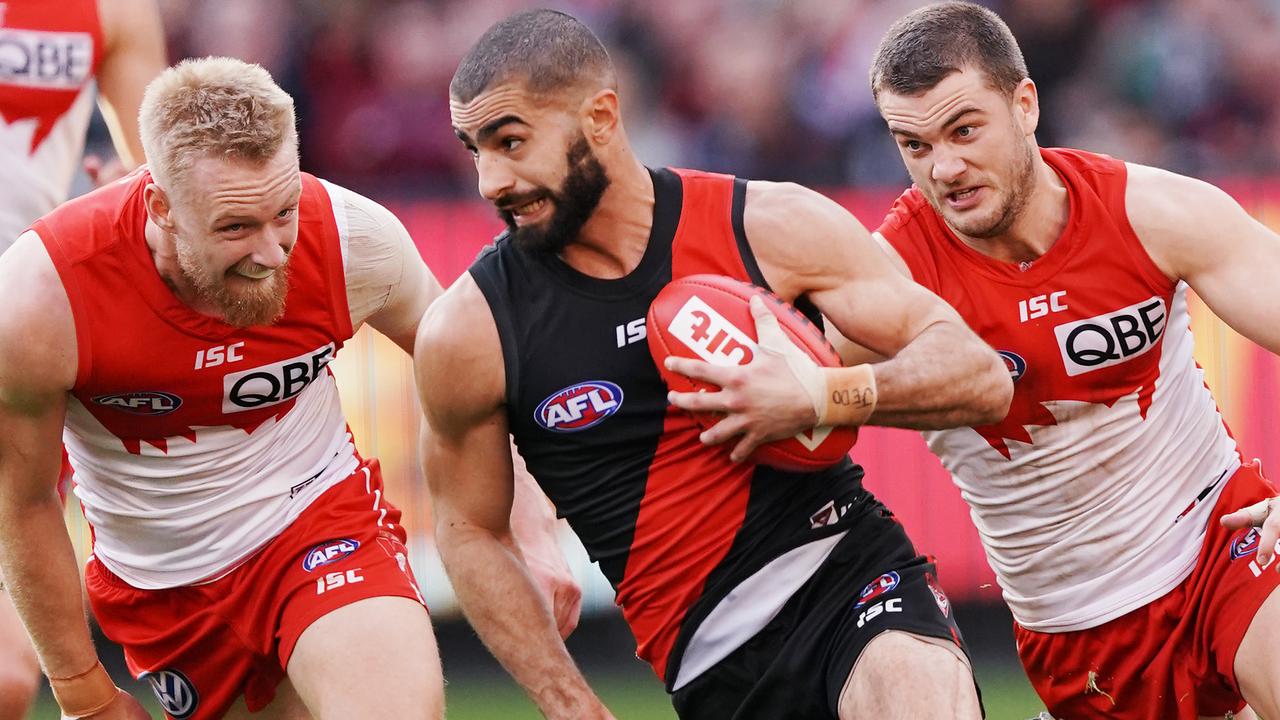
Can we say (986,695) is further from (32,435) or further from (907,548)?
(32,435)

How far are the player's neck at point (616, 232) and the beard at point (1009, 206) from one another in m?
0.99

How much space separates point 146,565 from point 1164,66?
6.85m

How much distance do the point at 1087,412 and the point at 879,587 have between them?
1053 millimetres

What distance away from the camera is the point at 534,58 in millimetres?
4668

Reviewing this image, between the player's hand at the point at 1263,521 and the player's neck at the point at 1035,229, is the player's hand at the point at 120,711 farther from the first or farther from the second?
the player's hand at the point at 1263,521

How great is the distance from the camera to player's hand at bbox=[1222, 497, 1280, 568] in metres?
4.77

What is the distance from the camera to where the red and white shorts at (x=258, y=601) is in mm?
4969

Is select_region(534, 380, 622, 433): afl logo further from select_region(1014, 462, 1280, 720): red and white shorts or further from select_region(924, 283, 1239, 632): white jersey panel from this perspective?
select_region(1014, 462, 1280, 720): red and white shorts

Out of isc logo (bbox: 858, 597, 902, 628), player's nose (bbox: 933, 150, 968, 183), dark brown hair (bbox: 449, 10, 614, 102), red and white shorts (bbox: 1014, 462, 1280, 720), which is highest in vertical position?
dark brown hair (bbox: 449, 10, 614, 102)

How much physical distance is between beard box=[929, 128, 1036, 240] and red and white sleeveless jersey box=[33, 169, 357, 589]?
1.83 metres

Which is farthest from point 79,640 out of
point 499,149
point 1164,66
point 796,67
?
point 1164,66

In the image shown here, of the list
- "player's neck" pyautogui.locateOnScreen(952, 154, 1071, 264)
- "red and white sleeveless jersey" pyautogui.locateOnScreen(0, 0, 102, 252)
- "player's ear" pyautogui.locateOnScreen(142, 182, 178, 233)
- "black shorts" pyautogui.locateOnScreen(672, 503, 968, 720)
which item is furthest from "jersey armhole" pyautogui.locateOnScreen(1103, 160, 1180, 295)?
"red and white sleeveless jersey" pyautogui.locateOnScreen(0, 0, 102, 252)

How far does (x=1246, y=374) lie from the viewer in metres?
8.45

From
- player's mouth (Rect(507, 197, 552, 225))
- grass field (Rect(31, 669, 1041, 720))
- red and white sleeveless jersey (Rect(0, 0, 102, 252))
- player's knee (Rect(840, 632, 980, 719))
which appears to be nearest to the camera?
player's knee (Rect(840, 632, 980, 719))
